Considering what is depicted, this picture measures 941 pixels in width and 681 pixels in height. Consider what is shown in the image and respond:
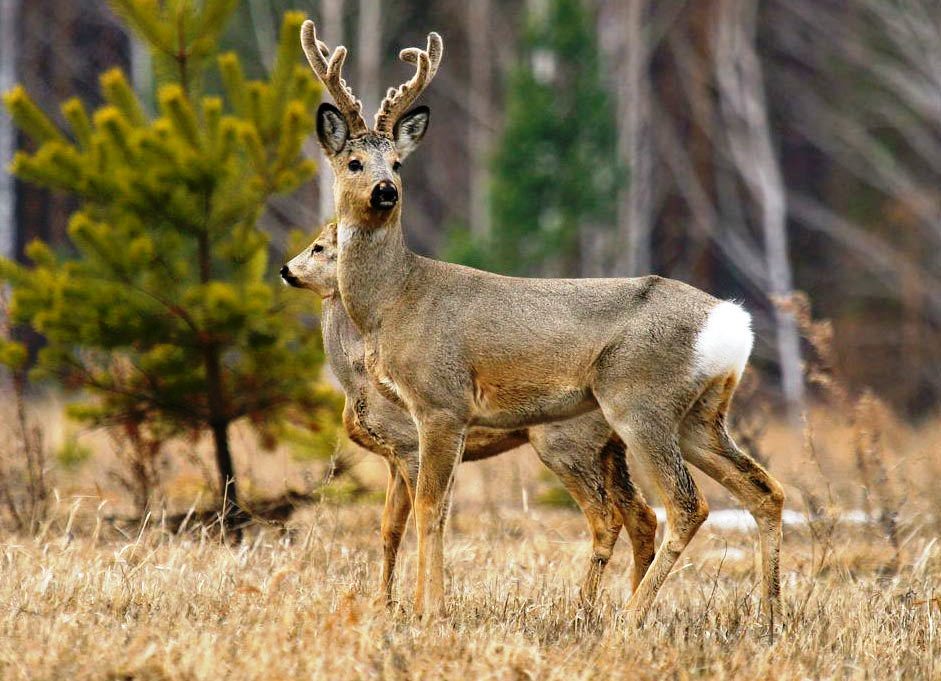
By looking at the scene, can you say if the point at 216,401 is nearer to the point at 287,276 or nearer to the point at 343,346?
the point at 287,276

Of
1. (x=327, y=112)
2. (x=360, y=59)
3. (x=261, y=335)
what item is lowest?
(x=261, y=335)

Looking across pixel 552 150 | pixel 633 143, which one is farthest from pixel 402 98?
pixel 633 143

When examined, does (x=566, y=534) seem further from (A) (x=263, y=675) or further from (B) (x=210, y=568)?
(A) (x=263, y=675)

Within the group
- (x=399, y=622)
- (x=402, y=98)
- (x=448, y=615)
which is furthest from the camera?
(x=402, y=98)

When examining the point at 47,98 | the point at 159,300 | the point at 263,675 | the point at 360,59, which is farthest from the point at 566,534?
the point at 47,98

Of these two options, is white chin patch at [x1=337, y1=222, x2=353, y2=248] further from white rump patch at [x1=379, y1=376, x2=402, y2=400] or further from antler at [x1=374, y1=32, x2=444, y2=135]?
white rump patch at [x1=379, y1=376, x2=402, y2=400]

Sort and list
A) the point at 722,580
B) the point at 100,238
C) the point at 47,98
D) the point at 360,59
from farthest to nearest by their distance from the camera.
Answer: the point at 47,98 → the point at 360,59 → the point at 100,238 → the point at 722,580

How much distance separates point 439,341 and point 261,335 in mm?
2873

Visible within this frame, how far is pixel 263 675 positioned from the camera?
497 cm

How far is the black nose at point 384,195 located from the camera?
649 cm

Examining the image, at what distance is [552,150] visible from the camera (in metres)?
18.9

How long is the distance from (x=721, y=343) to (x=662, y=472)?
2.27ft

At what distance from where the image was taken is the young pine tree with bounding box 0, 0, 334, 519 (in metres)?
8.82

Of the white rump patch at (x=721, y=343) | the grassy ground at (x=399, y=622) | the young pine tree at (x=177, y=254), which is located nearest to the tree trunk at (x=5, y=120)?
the young pine tree at (x=177, y=254)
